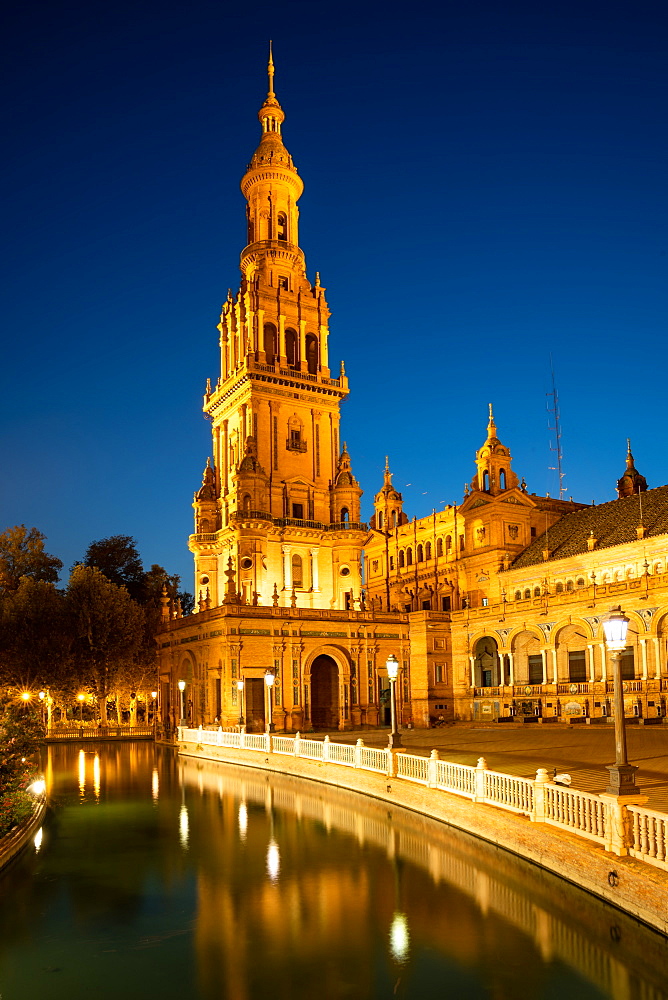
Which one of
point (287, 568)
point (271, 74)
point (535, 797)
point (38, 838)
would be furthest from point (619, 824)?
point (271, 74)

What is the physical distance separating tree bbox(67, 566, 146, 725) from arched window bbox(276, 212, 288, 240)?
96.8 ft

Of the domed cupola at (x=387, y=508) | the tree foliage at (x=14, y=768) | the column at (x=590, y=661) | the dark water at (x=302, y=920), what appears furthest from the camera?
the domed cupola at (x=387, y=508)

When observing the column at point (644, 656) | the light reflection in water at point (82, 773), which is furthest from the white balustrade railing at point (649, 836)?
the column at point (644, 656)

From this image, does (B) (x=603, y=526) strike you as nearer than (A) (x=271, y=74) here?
Yes

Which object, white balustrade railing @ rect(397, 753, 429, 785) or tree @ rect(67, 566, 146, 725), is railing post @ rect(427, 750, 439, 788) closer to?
white balustrade railing @ rect(397, 753, 429, 785)

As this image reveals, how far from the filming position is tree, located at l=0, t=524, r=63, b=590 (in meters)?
66.9

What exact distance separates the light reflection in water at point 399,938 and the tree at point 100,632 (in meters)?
45.1

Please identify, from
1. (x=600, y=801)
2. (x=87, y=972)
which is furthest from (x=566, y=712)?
(x=87, y=972)

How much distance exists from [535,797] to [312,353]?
51496 millimetres

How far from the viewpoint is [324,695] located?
54.5m

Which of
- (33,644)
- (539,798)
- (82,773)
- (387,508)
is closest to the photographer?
(539,798)

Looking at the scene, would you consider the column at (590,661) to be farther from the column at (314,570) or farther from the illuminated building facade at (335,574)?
the column at (314,570)

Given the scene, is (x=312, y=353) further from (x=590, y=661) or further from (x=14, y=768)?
(x=14, y=768)

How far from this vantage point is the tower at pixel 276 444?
2259 inches
